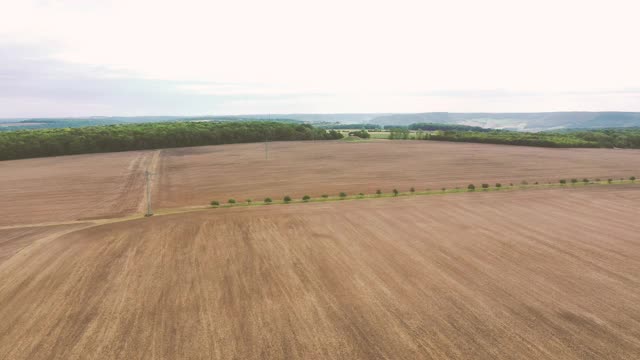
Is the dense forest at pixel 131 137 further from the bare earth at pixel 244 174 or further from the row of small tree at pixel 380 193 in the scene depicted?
the row of small tree at pixel 380 193

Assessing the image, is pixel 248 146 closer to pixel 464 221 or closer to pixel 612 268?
pixel 464 221

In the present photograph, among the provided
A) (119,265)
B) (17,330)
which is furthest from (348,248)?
(17,330)

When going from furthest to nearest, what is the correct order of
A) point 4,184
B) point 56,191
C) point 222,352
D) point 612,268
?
point 4,184 → point 56,191 → point 612,268 → point 222,352

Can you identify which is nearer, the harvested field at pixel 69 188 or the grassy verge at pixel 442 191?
the harvested field at pixel 69 188

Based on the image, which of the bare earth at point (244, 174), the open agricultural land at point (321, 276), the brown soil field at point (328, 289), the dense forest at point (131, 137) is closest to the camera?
the brown soil field at point (328, 289)

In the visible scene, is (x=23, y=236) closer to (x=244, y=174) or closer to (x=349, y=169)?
(x=244, y=174)

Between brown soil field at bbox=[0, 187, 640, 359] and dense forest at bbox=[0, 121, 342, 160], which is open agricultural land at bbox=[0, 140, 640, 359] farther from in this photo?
dense forest at bbox=[0, 121, 342, 160]

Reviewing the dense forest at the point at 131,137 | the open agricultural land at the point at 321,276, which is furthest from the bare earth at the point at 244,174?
the dense forest at the point at 131,137

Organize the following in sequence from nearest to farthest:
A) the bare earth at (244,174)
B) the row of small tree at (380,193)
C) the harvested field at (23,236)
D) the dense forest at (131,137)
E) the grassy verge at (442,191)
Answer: the harvested field at (23,236)
the row of small tree at (380,193)
the grassy verge at (442,191)
the bare earth at (244,174)
the dense forest at (131,137)
